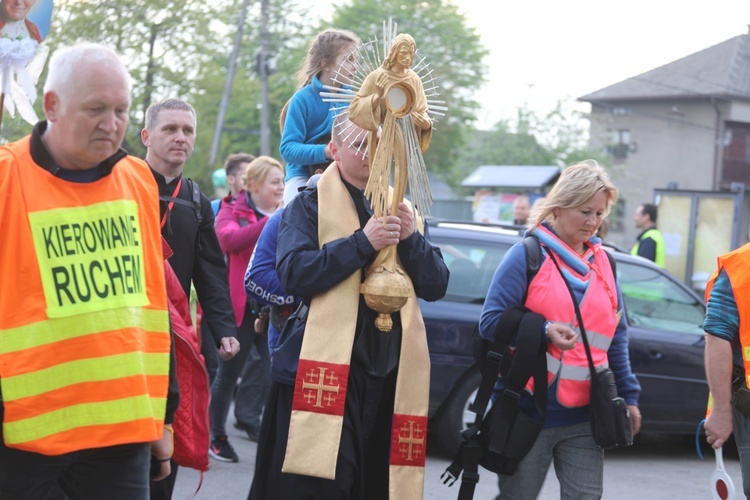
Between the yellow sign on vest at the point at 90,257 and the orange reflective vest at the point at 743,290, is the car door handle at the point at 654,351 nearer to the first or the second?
the orange reflective vest at the point at 743,290

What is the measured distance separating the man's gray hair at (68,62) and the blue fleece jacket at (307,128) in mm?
2079

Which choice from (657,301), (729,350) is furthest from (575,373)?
(657,301)

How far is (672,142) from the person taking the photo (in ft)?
165

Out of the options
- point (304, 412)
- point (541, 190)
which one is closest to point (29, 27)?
point (304, 412)

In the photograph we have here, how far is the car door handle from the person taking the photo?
25.5ft

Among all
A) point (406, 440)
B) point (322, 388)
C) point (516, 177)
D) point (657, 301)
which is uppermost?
point (322, 388)

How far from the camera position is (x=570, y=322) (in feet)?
13.9

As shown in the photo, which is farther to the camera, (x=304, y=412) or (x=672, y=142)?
(x=672, y=142)

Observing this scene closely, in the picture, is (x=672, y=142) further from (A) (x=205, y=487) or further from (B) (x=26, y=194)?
(B) (x=26, y=194)

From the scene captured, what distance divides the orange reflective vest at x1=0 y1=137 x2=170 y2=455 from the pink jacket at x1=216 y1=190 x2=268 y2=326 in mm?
4161

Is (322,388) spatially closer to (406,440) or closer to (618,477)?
(406,440)

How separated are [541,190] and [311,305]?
674 inches

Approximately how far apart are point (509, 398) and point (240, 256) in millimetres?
3440

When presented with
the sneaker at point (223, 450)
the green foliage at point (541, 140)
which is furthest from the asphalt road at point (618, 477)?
the green foliage at point (541, 140)
